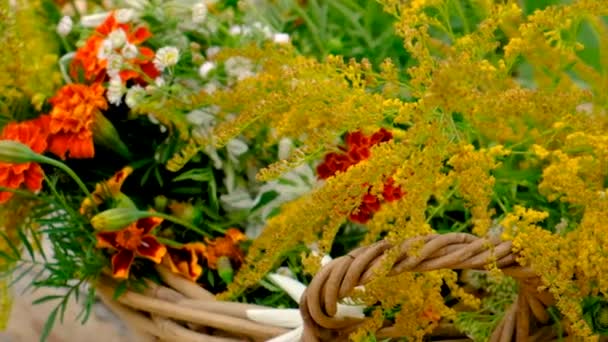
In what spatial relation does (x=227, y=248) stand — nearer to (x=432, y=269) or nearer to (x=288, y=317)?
(x=288, y=317)

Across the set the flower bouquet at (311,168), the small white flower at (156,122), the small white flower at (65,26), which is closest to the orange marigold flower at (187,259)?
the flower bouquet at (311,168)

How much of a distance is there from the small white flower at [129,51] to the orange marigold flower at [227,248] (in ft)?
0.53

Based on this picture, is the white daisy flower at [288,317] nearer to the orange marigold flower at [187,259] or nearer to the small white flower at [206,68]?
the orange marigold flower at [187,259]

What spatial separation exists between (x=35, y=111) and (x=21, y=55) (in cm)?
7

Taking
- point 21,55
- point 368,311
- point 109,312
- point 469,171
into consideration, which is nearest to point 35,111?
point 21,55

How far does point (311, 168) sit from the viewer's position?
85 centimetres

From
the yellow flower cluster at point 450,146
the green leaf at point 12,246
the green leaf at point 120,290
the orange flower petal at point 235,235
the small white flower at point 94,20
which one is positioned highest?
the yellow flower cluster at point 450,146

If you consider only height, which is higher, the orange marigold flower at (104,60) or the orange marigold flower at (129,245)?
the orange marigold flower at (104,60)

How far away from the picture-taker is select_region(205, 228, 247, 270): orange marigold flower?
800 mm

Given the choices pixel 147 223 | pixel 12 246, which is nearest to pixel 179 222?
pixel 147 223

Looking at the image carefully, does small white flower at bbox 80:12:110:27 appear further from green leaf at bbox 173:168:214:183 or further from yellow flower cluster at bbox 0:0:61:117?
green leaf at bbox 173:168:214:183

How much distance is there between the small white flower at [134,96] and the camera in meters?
0.80

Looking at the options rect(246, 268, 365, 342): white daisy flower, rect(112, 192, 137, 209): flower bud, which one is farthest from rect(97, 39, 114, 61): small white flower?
rect(246, 268, 365, 342): white daisy flower

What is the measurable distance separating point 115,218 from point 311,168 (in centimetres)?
19
